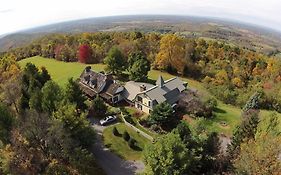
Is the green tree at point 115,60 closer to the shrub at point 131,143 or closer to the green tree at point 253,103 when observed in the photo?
the shrub at point 131,143

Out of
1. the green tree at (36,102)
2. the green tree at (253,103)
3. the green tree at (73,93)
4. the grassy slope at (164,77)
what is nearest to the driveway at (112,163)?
the green tree at (73,93)

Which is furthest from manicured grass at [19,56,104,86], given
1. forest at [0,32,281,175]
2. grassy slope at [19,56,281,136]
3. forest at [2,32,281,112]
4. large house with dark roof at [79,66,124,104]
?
large house with dark roof at [79,66,124,104]

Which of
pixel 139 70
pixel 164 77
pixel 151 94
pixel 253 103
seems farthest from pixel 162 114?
pixel 164 77

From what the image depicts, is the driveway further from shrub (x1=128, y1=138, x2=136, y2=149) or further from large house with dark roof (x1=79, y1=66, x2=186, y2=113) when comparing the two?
large house with dark roof (x1=79, y1=66, x2=186, y2=113)

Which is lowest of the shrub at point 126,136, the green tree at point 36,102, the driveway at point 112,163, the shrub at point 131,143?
the driveway at point 112,163

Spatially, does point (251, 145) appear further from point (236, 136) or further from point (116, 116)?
point (116, 116)

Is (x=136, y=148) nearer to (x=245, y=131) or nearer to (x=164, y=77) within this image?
(x=245, y=131)
